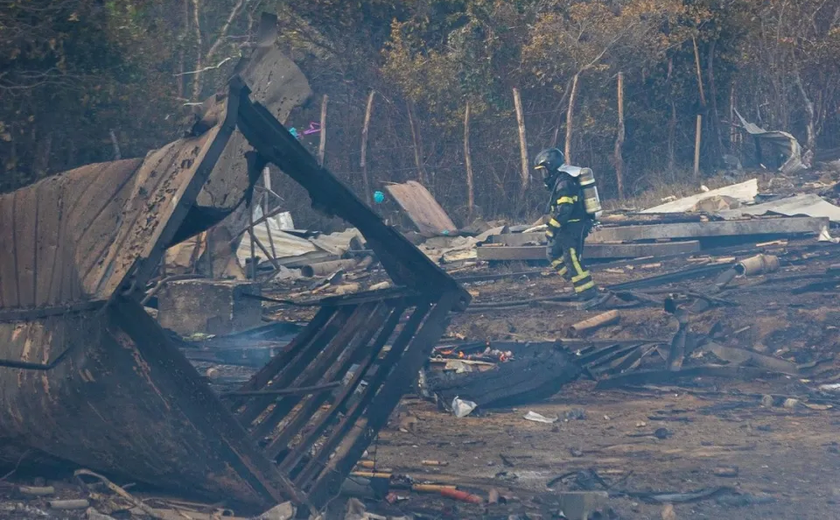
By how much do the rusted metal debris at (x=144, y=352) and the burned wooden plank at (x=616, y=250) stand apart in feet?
26.7

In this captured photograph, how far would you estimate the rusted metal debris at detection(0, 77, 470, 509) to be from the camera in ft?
12.3

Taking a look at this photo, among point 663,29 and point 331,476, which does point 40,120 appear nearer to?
point 331,476

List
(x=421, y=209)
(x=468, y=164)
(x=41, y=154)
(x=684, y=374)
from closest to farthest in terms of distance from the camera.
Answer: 1. (x=684, y=374)
2. (x=41, y=154)
3. (x=421, y=209)
4. (x=468, y=164)

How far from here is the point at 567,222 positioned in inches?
412

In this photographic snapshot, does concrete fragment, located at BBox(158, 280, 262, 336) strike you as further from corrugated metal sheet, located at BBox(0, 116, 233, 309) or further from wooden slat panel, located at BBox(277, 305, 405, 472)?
corrugated metal sheet, located at BBox(0, 116, 233, 309)

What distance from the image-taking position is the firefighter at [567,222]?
1030 cm

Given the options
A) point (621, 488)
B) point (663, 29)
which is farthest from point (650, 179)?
point (621, 488)

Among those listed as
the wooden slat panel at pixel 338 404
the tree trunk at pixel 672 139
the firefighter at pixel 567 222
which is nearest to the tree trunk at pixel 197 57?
the firefighter at pixel 567 222

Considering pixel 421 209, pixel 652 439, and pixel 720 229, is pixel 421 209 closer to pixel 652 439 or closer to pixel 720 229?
pixel 720 229

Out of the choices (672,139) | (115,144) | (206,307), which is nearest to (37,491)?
(206,307)

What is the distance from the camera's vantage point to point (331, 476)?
458cm

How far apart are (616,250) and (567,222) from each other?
108 inches

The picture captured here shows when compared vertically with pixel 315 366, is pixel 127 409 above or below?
above

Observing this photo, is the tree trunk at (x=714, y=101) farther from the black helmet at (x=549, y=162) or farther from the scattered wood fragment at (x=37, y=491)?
the scattered wood fragment at (x=37, y=491)
